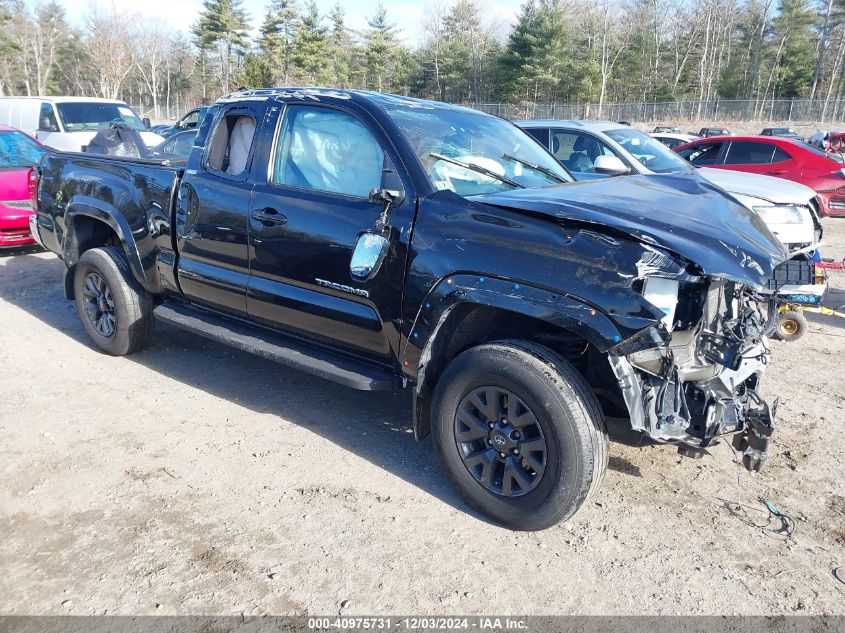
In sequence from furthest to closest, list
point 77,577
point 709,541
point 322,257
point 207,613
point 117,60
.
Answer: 1. point 117,60
2. point 322,257
3. point 709,541
4. point 77,577
5. point 207,613

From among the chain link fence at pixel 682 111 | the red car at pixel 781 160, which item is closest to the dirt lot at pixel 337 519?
the red car at pixel 781 160

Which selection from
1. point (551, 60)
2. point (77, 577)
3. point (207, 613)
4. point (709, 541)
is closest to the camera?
point (207, 613)

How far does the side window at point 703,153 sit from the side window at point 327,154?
9.81 m

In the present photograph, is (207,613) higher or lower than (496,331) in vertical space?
lower

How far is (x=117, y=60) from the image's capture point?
2096 inches

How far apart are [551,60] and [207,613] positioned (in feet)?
169

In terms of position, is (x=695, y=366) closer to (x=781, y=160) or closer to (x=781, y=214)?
(x=781, y=214)

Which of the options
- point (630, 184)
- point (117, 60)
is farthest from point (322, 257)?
point (117, 60)

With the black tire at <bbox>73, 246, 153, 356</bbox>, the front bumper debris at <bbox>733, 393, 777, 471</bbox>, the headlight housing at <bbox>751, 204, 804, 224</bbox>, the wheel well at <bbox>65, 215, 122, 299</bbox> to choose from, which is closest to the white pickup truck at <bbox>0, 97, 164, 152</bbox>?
the wheel well at <bbox>65, 215, 122, 299</bbox>

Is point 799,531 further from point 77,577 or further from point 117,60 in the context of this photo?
point 117,60

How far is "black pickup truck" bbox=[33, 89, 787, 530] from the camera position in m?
2.88

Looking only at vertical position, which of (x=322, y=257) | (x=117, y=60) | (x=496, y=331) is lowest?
(x=496, y=331)

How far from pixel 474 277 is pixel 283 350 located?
4.88 ft

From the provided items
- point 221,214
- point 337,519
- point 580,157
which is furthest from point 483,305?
point 580,157
